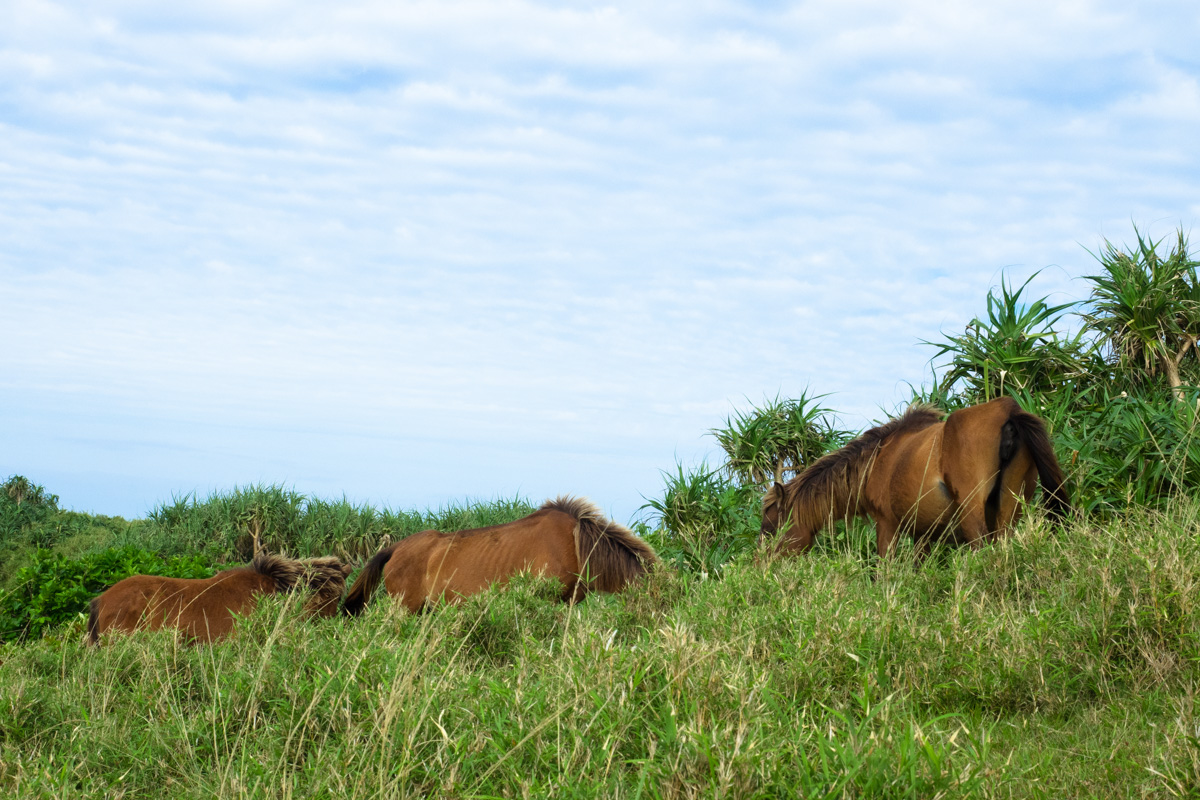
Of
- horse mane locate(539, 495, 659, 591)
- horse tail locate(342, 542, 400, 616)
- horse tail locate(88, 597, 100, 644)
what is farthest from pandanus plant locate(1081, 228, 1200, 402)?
horse tail locate(88, 597, 100, 644)

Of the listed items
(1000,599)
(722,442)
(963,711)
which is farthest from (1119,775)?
(722,442)

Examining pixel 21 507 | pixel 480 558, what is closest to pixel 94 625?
pixel 480 558

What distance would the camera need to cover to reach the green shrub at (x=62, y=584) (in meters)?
Answer: 10.5

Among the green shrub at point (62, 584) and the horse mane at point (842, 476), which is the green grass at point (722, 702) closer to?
the horse mane at point (842, 476)

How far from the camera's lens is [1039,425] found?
7.05 metres

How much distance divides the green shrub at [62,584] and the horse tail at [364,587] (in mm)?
3141

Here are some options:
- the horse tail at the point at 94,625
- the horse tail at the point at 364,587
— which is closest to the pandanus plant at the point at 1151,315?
the horse tail at the point at 364,587

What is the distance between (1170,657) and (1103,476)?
466 centimetres

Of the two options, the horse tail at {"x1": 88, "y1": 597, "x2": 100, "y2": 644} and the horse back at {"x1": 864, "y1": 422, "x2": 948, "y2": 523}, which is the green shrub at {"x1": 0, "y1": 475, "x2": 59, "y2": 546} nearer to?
the horse tail at {"x1": 88, "y1": 597, "x2": 100, "y2": 644}

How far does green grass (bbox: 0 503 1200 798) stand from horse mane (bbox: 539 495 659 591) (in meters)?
2.11

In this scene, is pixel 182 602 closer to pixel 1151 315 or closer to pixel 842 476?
pixel 842 476

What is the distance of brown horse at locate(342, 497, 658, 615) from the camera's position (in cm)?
784

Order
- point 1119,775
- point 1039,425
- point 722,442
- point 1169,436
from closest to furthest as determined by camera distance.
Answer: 1. point 1119,775
2. point 1039,425
3. point 1169,436
4. point 722,442

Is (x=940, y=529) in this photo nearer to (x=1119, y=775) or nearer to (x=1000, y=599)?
(x=1000, y=599)
